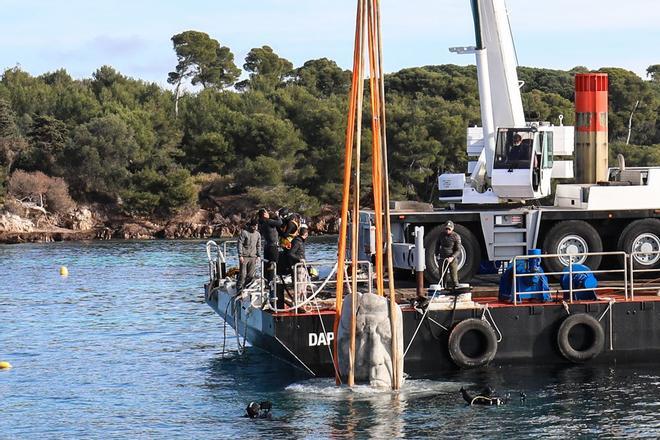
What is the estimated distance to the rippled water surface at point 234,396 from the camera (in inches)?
841

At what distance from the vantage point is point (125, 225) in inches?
3403

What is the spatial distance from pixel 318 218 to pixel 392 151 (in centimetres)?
686

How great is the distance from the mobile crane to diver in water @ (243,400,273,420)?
559cm

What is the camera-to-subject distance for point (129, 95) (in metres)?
102

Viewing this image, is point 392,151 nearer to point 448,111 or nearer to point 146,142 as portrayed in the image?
point 448,111

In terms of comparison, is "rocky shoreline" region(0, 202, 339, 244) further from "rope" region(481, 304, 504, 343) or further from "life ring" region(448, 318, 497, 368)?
"life ring" region(448, 318, 497, 368)

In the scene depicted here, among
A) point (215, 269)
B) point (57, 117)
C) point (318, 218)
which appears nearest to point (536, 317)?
point (215, 269)

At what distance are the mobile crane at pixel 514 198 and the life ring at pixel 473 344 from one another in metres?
2.70

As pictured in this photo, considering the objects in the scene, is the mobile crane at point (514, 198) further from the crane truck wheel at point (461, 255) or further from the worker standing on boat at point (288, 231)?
the worker standing on boat at point (288, 231)

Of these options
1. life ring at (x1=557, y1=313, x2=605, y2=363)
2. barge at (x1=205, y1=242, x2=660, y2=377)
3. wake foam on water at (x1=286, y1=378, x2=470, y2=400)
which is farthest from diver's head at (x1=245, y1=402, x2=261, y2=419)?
life ring at (x1=557, y1=313, x2=605, y2=363)

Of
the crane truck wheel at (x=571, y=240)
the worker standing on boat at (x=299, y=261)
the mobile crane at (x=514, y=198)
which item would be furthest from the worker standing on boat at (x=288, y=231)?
the crane truck wheel at (x=571, y=240)

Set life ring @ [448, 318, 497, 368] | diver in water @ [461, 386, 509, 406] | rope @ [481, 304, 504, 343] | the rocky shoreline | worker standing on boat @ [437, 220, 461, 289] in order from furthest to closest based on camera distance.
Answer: the rocky shoreline
worker standing on boat @ [437, 220, 461, 289]
rope @ [481, 304, 504, 343]
life ring @ [448, 318, 497, 368]
diver in water @ [461, 386, 509, 406]

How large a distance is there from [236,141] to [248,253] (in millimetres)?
67517

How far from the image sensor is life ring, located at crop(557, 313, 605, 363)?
2467 cm
